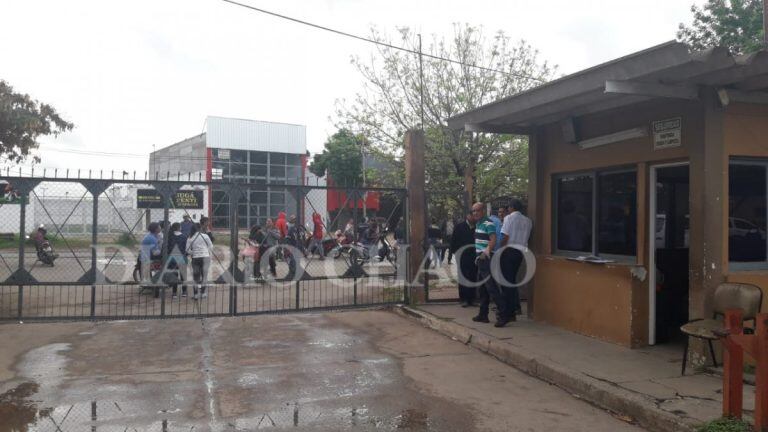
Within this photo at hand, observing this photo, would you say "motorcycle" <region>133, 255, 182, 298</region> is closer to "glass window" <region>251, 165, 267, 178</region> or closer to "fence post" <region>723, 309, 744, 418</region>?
"fence post" <region>723, 309, 744, 418</region>

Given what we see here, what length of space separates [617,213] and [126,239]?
8.21m

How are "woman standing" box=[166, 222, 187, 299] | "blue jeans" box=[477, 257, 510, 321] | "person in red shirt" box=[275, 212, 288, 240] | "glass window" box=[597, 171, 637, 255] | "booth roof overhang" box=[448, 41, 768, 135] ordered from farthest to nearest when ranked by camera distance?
"person in red shirt" box=[275, 212, 288, 240], "woman standing" box=[166, 222, 187, 299], "blue jeans" box=[477, 257, 510, 321], "glass window" box=[597, 171, 637, 255], "booth roof overhang" box=[448, 41, 768, 135]

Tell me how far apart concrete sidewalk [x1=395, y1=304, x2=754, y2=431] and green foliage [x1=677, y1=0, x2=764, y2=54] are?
14.8m

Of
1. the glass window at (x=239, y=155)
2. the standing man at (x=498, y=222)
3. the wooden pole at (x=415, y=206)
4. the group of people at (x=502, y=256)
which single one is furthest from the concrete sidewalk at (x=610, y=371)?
the glass window at (x=239, y=155)

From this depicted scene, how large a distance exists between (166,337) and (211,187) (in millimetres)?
2349

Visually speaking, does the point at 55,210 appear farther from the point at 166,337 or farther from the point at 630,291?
the point at 630,291

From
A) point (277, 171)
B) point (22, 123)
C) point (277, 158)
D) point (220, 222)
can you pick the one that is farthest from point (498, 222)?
point (277, 158)

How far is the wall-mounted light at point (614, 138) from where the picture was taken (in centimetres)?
673

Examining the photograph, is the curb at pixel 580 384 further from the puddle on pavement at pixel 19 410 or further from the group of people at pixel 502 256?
the puddle on pavement at pixel 19 410

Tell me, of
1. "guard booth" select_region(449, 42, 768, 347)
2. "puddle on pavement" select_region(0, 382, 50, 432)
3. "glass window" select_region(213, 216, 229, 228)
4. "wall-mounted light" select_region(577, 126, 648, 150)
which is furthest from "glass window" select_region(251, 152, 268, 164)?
"puddle on pavement" select_region(0, 382, 50, 432)

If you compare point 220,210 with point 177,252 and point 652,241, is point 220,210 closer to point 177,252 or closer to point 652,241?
point 177,252

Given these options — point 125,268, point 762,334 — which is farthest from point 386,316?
point 125,268

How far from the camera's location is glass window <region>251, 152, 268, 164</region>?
1357 inches

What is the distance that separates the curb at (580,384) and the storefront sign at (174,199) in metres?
4.55
